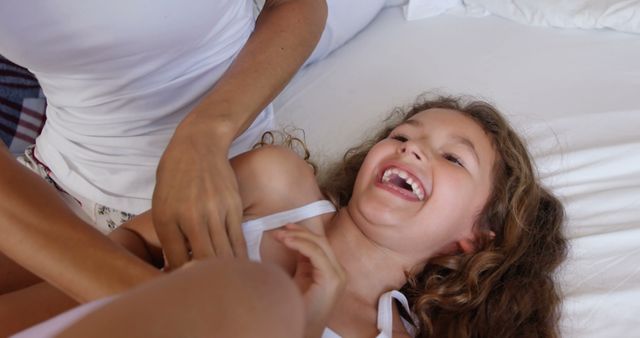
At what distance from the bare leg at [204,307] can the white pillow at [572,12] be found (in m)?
1.24

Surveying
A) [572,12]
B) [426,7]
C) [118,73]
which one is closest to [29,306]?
[118,73]

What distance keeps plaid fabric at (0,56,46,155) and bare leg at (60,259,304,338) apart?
1.10 m

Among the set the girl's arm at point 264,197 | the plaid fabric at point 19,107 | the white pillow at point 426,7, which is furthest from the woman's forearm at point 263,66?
the plaid fabric at point 19,107

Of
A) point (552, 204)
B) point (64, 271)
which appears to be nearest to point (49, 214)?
point (64, 271)

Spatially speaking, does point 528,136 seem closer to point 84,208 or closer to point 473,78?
point 473,78

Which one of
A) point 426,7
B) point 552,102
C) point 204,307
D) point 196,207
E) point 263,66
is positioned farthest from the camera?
point 426,7

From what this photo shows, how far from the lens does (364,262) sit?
110cm

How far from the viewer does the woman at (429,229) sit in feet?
3.40

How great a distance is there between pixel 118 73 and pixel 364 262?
18.8 inches

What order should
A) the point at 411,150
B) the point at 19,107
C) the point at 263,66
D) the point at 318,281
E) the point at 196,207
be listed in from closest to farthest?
the point at 196,207 → the point at 318,281 → the point at 263,66 → the point at 411,150 → the point at 19,107

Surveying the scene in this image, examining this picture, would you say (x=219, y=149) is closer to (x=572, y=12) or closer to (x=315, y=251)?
(x=315, y=251)

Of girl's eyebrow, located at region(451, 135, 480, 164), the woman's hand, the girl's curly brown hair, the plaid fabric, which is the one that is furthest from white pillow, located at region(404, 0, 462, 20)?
the woman's hand

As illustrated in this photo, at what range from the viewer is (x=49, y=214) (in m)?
0.74

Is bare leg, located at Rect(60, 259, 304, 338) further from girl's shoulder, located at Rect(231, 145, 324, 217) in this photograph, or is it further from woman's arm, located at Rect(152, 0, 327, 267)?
girl's shoulder, located at Rect(231, 145, 324, 217)
